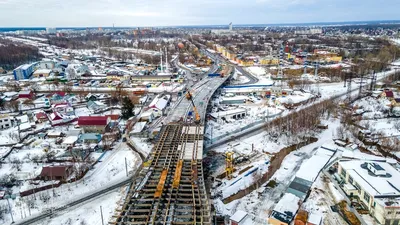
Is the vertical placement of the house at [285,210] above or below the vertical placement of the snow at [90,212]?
above

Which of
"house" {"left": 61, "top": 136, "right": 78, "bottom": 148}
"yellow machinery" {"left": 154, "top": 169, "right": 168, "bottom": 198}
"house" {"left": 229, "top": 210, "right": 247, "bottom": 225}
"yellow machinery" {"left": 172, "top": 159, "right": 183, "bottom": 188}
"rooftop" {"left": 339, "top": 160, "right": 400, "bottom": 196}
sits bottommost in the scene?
"house" {"left": 229, "top": 210, "right": 247, "bottom": 225}

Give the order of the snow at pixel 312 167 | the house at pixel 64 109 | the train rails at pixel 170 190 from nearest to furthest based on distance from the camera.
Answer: the train rails at pixel 170 190, the snow at pixel 312 167, the house at pixel 64 109

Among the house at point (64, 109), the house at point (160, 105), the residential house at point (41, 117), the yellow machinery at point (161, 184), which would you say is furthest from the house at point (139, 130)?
the residential house at point (41, 117)

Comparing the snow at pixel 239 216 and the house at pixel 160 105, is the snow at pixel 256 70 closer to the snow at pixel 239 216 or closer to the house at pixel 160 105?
the house at pixel 160 105

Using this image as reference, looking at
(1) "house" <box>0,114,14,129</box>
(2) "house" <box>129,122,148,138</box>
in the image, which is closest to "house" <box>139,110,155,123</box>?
(2) "house" <box>129,122,148,138</box>

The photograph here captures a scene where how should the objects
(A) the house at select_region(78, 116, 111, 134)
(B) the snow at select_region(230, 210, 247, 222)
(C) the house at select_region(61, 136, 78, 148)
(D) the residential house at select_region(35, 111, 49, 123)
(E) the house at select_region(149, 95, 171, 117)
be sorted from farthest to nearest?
1. (E) the house at select_region(149, 95, 171, 117)
2. (D) the residential house at select_region(35, 111, 49, 123)
3. (A) the house at select_region(78, 116, 111, 134)
4. (C) the house at select_region(61, 136, 78, 148)
5. (B) the snow at select_region(230, 210, 247, 222)

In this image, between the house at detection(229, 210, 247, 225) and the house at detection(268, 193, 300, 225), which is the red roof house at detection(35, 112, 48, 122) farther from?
the house at detection(268, 193, 300, 225)
